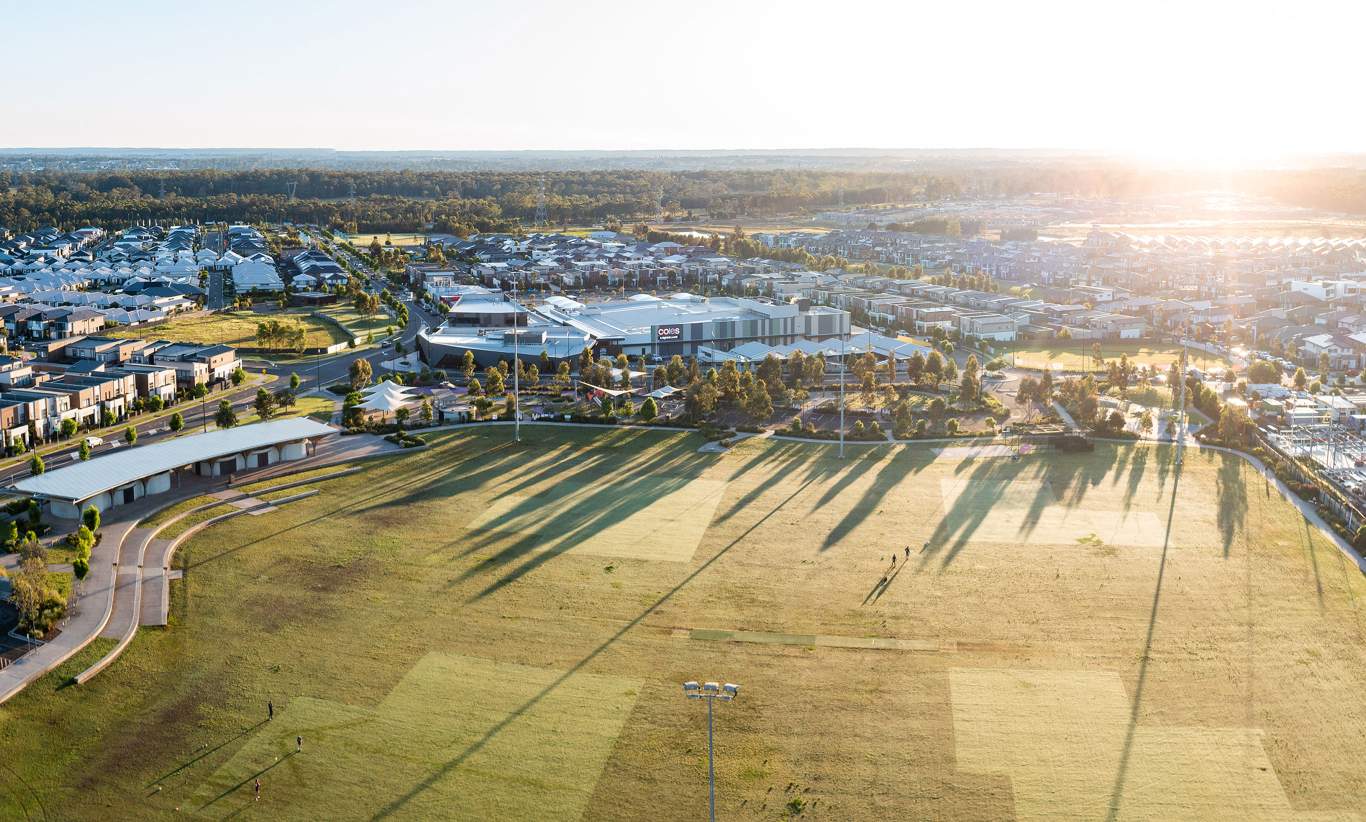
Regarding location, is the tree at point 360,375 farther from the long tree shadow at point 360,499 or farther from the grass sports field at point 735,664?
the grass sports field at point 735,664

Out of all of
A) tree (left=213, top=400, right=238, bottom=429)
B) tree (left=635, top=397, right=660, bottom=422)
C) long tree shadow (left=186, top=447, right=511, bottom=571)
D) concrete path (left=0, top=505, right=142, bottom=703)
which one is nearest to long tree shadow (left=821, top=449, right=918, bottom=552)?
tree (left=635, top=397, right=660, bottom=422)

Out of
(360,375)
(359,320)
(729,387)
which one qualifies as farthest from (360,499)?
(359,320)

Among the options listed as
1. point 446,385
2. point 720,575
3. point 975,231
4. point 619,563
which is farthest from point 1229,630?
point 975,231

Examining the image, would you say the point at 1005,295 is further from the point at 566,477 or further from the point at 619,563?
the point at 619,563

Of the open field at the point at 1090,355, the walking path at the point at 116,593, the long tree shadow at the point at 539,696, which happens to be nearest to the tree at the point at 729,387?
the long tree shadow at the point at 539,696

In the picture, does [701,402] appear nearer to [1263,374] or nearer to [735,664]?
[735,664]
